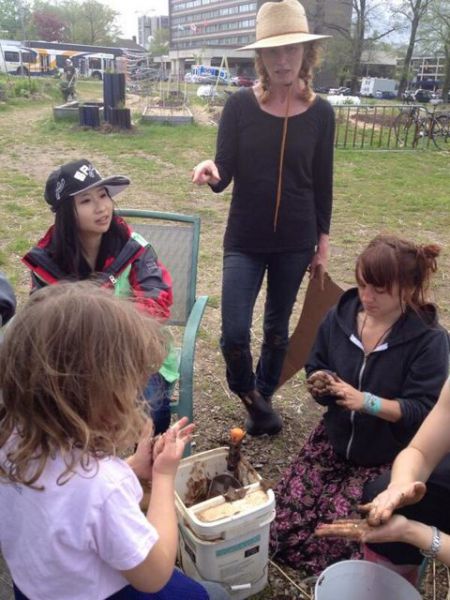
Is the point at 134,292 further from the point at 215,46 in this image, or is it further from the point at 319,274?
the point at 215,46

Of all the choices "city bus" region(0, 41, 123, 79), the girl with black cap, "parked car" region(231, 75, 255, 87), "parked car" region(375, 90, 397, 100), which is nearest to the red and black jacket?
the girl with black cap

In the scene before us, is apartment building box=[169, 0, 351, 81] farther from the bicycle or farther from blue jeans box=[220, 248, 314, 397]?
blue jeans box=[220, 248, 314, 397]

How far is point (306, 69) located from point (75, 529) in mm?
2202

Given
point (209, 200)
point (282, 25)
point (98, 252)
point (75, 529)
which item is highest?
point (282, 25)

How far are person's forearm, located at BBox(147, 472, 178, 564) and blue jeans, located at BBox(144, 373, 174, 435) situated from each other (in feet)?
2.60

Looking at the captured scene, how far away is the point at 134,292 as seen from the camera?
2355 mm

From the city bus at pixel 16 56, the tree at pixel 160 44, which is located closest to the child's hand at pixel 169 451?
the city bus at pixel 16 56

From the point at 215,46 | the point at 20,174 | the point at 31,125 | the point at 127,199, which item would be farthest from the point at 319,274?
the point at 215,46

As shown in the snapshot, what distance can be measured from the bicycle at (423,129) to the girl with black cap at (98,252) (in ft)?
40.0

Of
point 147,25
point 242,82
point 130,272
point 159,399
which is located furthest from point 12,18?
point 159,399

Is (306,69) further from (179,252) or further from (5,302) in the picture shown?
(5,302)

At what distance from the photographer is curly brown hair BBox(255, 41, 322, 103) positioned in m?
2.46

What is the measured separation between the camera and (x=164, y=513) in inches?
49.7

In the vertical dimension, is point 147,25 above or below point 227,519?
above
